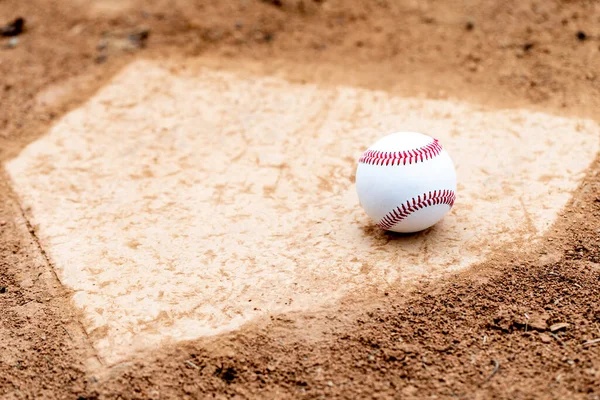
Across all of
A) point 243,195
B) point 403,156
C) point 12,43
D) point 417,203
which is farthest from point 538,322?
point 12,43

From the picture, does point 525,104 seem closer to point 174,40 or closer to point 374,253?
point 374,253

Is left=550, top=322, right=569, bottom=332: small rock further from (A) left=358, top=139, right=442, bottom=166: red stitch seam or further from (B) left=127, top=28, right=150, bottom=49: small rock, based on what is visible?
(B) left=127, top=28, right=150, bottom=49: small rock

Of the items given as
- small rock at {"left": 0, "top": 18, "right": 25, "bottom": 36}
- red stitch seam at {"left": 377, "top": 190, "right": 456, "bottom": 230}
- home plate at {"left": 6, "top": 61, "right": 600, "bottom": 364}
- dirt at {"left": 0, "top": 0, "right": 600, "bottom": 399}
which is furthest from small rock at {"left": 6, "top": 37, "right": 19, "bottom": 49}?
red stitch seam at {"left": 377, "top": 190, "right": 456, "bottom": 230}

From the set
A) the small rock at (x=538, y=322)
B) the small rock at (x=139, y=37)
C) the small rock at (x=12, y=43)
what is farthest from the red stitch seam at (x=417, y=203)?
the small rock at (x=12, y=43)

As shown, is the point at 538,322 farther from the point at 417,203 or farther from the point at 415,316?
the point at 417,203

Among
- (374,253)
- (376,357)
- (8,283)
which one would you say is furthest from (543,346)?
(8,283)
